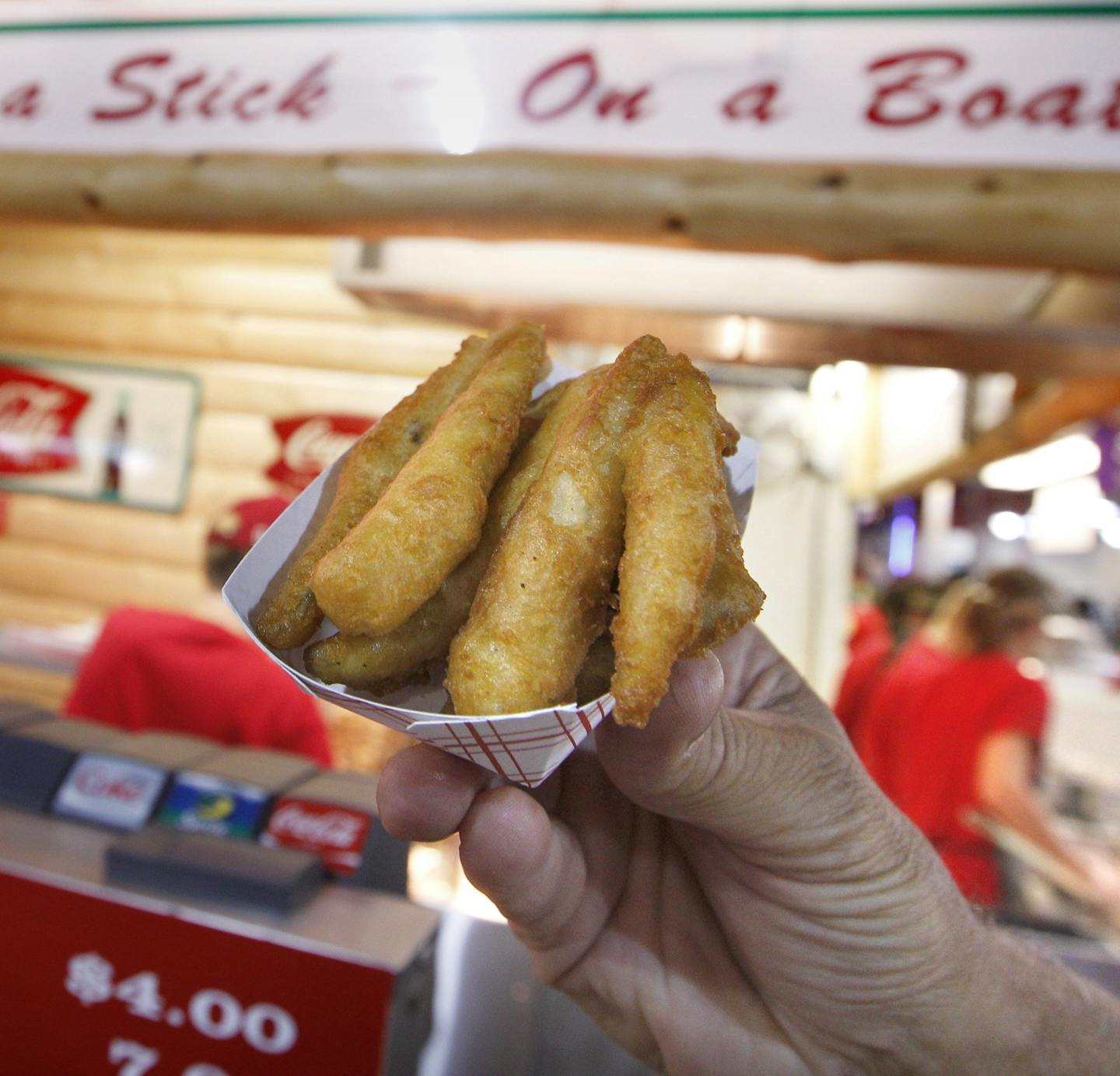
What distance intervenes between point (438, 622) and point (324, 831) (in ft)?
3.61

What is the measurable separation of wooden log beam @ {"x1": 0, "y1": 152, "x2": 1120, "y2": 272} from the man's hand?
44.0 inches

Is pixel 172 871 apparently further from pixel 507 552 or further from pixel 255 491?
pixel 255 491

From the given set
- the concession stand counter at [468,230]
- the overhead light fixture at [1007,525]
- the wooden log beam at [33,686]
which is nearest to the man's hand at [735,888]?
the concession stand counter at [468,230]

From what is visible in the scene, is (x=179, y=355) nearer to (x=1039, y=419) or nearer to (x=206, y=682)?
(x=206, y=682)

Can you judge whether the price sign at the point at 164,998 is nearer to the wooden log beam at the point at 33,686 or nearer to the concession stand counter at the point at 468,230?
the concession stand counter at the point at 468,230

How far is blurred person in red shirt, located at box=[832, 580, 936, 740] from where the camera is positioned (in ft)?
12.8

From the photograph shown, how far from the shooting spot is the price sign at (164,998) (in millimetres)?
1501

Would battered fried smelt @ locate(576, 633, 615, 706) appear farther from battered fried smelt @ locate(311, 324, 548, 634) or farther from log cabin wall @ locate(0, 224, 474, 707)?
log cabin wall @ locate(0, 224, 474, 707)

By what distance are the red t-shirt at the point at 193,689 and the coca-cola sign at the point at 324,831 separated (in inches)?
50.3

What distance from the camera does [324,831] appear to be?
1.79m

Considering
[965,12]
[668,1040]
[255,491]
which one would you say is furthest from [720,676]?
[255,491]

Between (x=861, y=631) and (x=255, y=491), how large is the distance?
4335mm

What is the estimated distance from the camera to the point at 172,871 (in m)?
1.63

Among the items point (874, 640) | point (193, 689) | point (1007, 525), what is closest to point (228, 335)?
point (193, 689)
